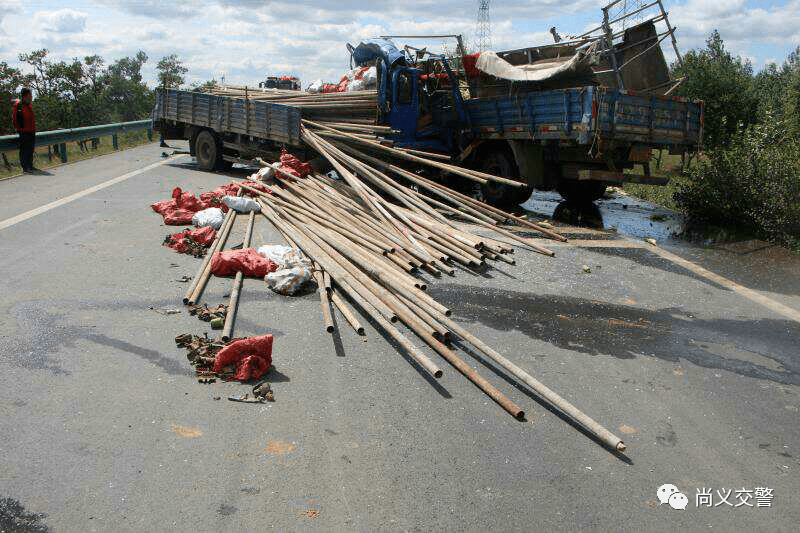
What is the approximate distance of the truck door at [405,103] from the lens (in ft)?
43.1

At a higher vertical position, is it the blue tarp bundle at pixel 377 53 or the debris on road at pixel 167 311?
the blue tarp bundle at pixel 377 53

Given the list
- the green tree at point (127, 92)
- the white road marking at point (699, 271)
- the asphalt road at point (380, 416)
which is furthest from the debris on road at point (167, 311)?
the green tree at point (127, 92)

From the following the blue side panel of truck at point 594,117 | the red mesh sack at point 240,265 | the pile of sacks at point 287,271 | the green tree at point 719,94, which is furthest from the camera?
the green tree at point 719,94

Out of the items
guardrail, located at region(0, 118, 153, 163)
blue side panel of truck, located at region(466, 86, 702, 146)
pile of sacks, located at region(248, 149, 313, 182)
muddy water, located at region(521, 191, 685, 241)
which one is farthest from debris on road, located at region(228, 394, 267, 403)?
guardrail, located at region(0, 118, 153, 163)

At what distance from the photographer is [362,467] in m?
3.75

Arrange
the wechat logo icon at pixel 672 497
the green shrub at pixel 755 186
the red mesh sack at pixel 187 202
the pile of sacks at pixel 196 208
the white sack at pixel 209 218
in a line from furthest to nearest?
the green shrub at pixel 755 186 < the red mesh sack at pixel 187 202 < the pile of sacks at pixel 196 208 < the white sack at pixel 209 218 < the wechat logo icon at pixel 672 497

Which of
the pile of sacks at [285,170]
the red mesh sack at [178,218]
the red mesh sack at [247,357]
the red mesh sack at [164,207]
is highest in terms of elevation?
the pile of sacks at [285,170]

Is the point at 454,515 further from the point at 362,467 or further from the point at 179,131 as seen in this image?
the point at 179,131

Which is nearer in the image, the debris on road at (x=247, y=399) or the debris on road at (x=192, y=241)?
the debris on road at (x=247, y=399)

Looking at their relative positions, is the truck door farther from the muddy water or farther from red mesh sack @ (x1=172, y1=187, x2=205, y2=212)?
red mesh sack @ (x1=172, y1=187, x2=205, y2=212)

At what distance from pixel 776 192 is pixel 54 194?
492 inches

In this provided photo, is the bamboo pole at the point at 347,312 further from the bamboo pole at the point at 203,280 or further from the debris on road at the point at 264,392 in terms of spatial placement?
the bamboo pole at the point at 203,280

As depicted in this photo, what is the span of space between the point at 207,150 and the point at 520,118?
821 centimetres

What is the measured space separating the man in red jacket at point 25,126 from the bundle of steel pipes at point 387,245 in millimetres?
7023
